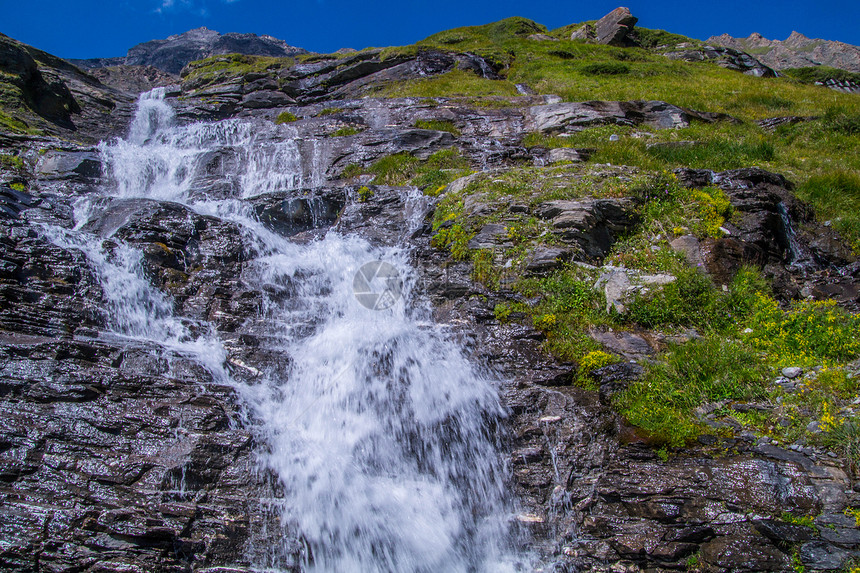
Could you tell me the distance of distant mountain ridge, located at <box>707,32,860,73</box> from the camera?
63.2 metres

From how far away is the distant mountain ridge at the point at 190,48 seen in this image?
232ft

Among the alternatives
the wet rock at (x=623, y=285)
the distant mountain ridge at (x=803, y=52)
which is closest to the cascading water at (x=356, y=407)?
the wet rock at (x=623, y=285)

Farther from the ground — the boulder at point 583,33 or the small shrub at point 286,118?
the boulder at point 583,33

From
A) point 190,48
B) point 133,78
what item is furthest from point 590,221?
point 190,48

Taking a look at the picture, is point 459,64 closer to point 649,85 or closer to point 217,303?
point 649,85

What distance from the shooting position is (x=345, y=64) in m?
29.6

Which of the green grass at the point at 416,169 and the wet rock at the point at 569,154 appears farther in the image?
the wet rock at the point at 569,154

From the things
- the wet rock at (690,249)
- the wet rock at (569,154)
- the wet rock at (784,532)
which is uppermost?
the wet rock at (569,154)

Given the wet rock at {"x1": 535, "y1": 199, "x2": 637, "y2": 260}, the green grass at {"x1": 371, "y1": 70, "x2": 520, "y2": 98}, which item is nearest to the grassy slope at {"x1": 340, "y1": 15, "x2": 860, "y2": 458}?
the wet rock at {"x1": 535, "y1": 199, "x2": 637, "y2": 260}

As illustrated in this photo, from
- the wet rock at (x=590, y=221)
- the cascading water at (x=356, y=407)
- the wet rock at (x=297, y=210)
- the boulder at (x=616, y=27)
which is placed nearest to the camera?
the cascading water at (x=356, y=407)

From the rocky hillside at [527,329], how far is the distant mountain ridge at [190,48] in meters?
63.8

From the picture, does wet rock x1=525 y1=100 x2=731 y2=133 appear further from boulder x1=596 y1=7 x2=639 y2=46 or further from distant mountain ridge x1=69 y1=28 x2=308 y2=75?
distant mountain ridge x1=69 y1=28 x2=308 y2=75

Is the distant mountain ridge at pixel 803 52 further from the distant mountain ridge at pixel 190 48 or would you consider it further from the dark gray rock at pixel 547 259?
the distant mountain ridge at pixel 190 48

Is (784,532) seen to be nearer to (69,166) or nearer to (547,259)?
(547,259)
